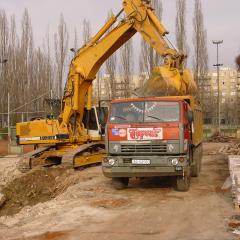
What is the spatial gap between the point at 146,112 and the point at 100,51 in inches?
250

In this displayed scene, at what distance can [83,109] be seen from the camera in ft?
66.7

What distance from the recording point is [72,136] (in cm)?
1986

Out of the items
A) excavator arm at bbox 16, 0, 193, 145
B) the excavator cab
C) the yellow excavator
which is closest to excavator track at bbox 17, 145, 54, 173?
the yellow excavator

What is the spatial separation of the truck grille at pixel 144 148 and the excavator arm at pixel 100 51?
170 inches

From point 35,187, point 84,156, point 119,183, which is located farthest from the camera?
point 84,156

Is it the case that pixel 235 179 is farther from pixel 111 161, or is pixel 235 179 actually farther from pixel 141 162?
pixel 111 161

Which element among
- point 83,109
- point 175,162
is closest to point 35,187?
point 83,109

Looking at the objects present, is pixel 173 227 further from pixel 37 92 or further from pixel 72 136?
pixel 37 92

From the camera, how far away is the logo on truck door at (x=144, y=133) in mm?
13023

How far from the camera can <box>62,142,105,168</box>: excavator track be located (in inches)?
725

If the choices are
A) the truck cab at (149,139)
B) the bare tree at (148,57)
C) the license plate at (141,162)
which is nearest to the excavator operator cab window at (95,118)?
the truck cab at (149,139)

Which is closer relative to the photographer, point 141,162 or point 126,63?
point 141,162

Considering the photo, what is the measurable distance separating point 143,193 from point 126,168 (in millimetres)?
921

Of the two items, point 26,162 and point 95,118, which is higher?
point 95,118
